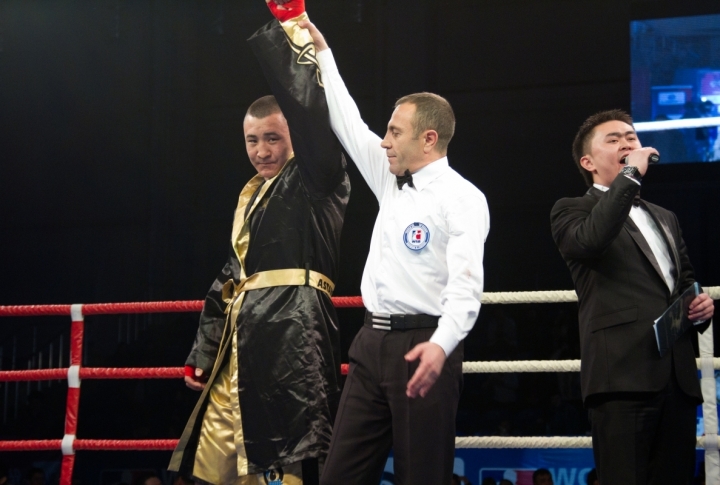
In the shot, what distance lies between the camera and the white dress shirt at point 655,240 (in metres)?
2.00

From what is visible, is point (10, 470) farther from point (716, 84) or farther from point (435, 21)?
point (716, 84)

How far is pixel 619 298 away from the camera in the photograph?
1.92 metres

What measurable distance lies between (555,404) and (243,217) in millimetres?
4540

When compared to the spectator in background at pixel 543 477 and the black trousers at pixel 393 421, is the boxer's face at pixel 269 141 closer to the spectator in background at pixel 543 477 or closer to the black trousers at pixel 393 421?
the black trousers at pixel 393 421

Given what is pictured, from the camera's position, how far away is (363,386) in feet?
5.64

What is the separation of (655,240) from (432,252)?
667mm

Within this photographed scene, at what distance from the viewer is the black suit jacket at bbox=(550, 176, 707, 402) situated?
1.85 meters

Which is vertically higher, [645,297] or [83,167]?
[83,167]

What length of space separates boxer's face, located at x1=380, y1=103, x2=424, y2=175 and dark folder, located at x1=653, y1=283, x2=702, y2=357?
Result: 24.9 inches

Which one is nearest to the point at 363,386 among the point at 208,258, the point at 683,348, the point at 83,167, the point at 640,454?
the point at 640,454

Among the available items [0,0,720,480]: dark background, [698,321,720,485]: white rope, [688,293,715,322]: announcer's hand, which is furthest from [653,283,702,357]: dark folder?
[0,0,720,480]: dark background

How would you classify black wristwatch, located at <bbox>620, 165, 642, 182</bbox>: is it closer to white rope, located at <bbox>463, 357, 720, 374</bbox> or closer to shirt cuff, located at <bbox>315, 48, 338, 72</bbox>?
shirt cuff, located at <bbox>315, 48, 338, 72</bbox>

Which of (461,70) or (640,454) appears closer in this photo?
(640,454)

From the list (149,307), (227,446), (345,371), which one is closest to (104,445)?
(149,307)
